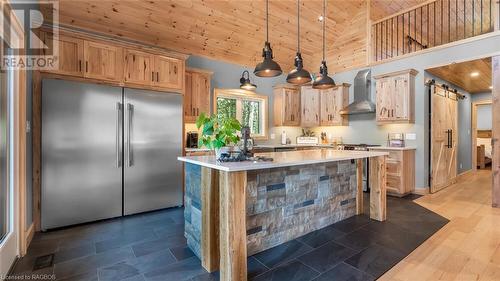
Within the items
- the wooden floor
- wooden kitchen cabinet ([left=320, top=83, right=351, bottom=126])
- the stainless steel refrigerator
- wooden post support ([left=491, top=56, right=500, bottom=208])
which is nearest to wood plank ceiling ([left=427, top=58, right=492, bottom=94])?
wooden post support ([left=491, top=56, right=500, bottom=208])

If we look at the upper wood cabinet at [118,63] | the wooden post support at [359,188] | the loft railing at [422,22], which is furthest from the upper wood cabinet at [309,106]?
the upper wood cabinet at [118,63]

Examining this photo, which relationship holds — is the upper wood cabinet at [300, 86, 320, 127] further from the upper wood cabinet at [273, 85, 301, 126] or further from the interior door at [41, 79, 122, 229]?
the interior door at [41, 79, 122, 229]

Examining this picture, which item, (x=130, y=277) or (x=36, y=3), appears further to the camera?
(x=36, y=3)

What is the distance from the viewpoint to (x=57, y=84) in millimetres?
2959

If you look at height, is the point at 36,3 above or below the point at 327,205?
above

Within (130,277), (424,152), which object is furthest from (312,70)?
(130,277)

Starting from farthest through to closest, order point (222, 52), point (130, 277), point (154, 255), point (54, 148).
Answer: point (222, 52)
point (54, 148)
point (154, 255)
point (130, 277)

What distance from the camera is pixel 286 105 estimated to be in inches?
238

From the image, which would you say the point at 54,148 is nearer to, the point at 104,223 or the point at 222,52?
the point at 104,223

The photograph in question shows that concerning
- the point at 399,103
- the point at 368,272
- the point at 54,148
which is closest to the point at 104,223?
the point at 54,148

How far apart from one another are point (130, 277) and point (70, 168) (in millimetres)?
1829

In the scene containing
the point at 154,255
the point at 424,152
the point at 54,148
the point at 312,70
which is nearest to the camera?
the point at 154,255

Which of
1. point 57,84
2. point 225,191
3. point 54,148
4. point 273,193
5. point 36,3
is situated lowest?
point 273,193

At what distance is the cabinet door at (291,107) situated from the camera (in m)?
6.02
